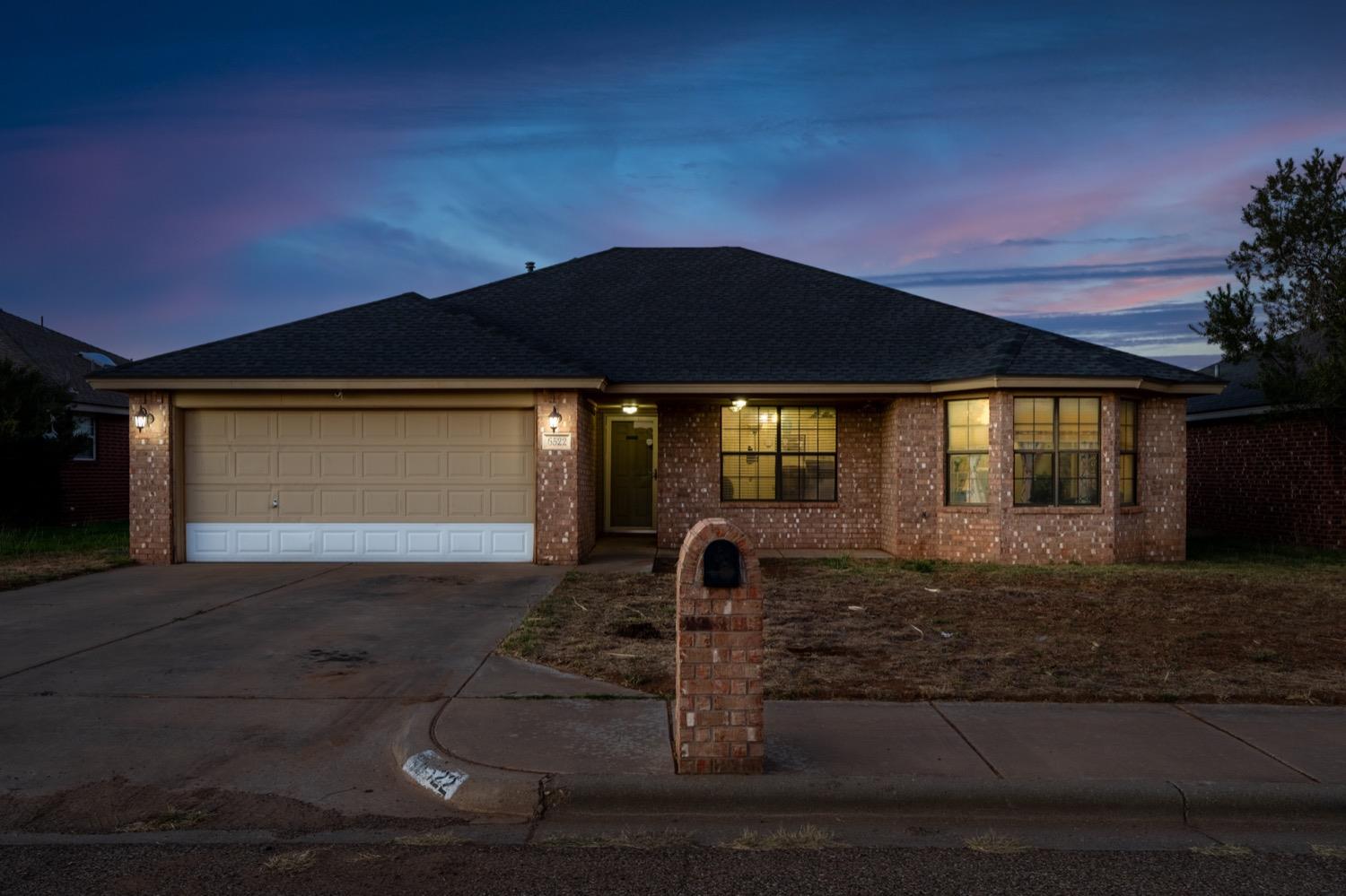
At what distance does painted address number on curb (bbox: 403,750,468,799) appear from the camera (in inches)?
180

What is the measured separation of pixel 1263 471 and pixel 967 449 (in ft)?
25.8

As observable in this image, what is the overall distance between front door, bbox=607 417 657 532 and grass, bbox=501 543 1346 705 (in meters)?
5.80

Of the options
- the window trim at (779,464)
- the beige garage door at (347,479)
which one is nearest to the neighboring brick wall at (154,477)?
the beige garage door at (347,479)

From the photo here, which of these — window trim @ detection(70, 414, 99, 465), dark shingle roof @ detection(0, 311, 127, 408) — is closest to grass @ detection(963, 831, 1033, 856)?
dark shingle roof @ detection(0, 311, 127, 408)

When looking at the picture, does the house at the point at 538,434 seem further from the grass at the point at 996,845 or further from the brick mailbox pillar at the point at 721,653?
the grass at the point at 996,845

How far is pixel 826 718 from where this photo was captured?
18.5ft

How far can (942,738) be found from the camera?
206 inches

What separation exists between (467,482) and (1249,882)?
38.8 ft

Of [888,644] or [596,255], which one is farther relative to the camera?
[596,255]

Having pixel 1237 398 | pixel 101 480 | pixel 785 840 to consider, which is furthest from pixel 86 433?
pixel 1237 398

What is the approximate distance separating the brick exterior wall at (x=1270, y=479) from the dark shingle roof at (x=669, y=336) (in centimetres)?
392

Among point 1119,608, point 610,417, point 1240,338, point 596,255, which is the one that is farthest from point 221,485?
point 1240,338

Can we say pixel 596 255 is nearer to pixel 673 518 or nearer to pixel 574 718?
pixel 673 518

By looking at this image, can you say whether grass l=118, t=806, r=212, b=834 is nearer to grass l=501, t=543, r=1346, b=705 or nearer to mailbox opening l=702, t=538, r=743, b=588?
mailbox opening l=702, t=538, r=743, b=588
